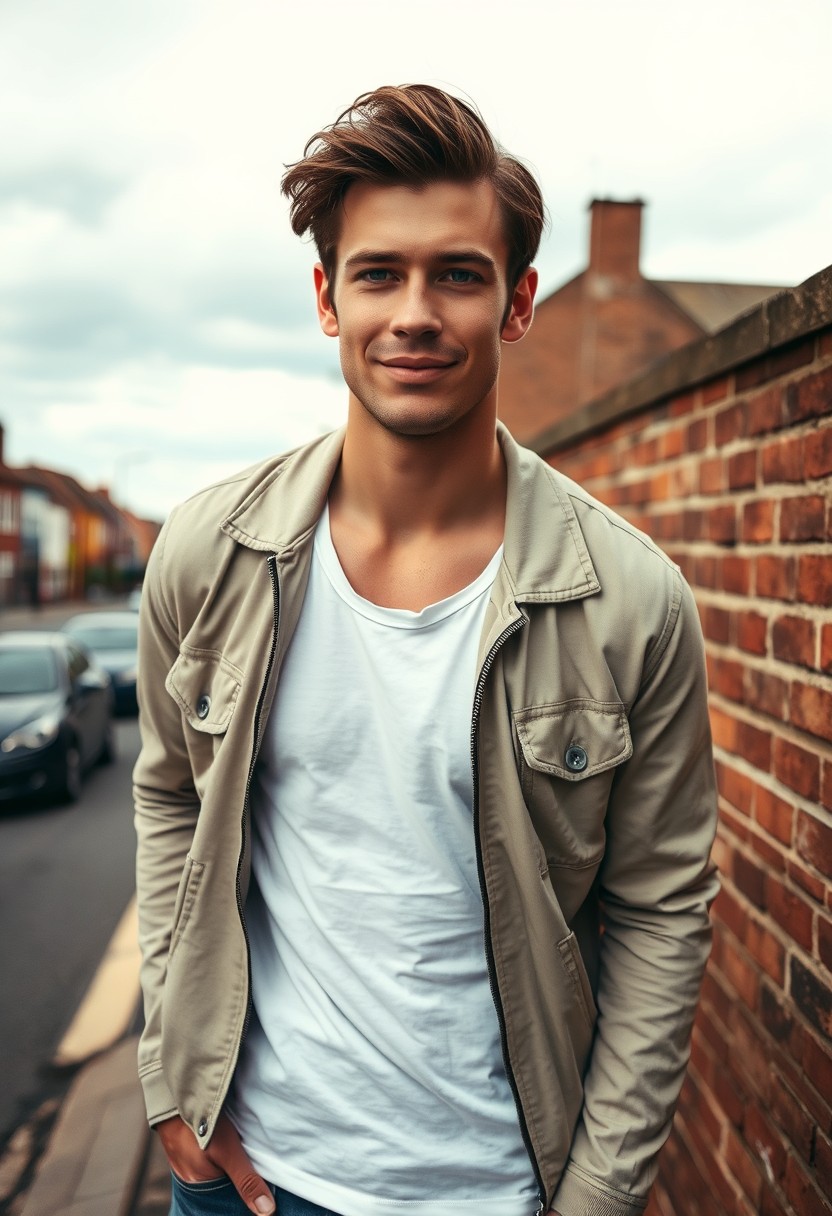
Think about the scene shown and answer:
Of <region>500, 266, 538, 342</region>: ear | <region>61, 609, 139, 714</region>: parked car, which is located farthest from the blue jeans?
<region>61, 609, 139, 714</region>: parked car

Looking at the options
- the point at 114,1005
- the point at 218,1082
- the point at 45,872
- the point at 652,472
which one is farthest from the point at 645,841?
the point at 45,872

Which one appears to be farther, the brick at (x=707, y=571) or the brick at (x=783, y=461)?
the brick at (x=707, y=571)

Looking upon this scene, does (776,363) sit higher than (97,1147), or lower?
higher

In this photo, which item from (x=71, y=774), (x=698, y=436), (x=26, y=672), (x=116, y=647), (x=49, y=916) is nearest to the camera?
(x=698, y=436)

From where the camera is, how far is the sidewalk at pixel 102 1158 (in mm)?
3207

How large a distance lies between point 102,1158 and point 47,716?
19.6 feet

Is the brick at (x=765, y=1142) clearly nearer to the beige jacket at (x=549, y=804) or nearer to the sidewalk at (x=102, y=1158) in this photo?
the beige jacket at (x=549, y=804)

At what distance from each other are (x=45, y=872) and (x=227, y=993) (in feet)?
19.6

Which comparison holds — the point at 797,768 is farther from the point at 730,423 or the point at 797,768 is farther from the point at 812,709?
the point at 730,423

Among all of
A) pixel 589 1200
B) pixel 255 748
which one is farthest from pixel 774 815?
pixel 255 748

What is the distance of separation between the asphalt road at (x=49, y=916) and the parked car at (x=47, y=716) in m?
0.32

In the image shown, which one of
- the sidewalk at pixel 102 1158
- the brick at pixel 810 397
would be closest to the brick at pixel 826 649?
the brick at pixel 810 397

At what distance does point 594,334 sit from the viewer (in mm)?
28359

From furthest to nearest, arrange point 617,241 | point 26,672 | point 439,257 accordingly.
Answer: point 617,241 → point 26,672 → point 439,257
